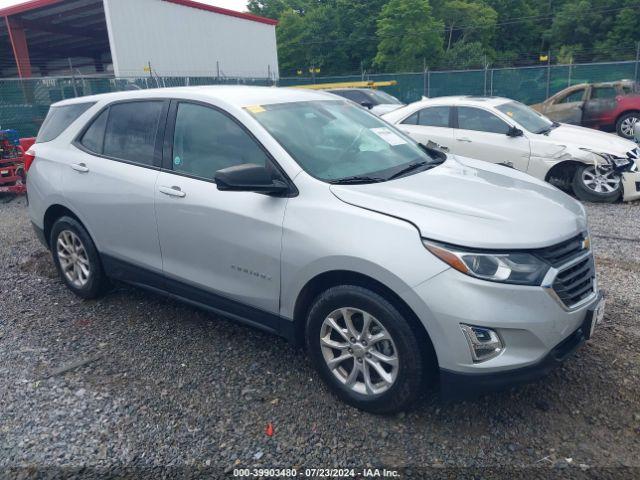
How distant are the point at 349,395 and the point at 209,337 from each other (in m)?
1.38

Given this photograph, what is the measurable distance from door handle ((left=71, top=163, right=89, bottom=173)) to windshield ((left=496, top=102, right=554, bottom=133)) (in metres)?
6.23

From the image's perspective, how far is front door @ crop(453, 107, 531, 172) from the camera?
7789mm

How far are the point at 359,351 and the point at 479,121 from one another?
20.8 ft

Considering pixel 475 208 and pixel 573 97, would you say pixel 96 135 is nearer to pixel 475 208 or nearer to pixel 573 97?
pixel 475 208

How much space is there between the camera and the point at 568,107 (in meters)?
14.8

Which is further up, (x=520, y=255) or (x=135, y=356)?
(x=520, y=255)

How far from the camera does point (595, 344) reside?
3574 mm

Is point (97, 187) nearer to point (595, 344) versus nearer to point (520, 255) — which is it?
point (520, 255)

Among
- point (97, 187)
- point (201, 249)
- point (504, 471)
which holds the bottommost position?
point (504, 471)

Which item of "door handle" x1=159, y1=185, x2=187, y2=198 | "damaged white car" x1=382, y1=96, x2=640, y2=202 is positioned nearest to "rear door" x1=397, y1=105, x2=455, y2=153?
"damaged white car" x1=382, y1=96, x2=640, y2=202

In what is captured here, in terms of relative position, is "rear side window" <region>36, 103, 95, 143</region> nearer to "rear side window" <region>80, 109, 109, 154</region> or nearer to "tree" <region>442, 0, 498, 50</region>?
"rear side window" <region>80, 109, 109, 154</region>

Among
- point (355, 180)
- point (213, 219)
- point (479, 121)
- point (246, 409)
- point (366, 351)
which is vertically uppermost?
point (355, 180)

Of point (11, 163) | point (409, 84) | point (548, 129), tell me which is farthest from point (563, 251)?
point (409, 84)

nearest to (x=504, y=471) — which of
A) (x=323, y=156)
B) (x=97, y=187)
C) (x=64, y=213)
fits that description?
(x=323, y=156)
